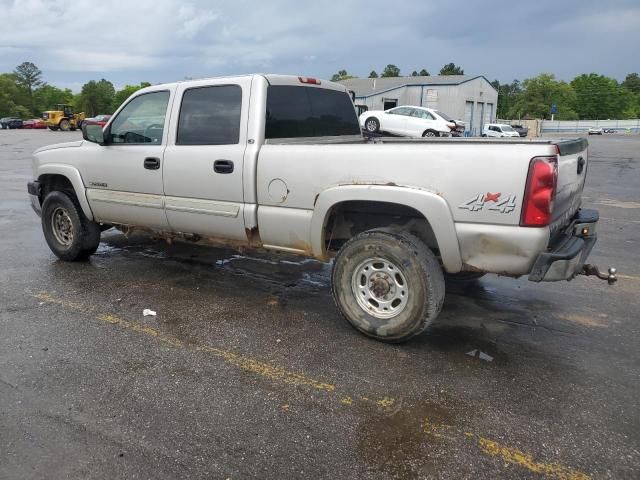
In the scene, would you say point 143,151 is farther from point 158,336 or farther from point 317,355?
point 317,355

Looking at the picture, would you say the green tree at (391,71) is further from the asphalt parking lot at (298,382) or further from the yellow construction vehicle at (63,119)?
the asphalt parking lot at (298,382)

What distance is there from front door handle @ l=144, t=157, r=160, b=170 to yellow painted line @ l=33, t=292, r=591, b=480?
142cm

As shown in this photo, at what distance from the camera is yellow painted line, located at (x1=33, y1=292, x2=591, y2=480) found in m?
2.58

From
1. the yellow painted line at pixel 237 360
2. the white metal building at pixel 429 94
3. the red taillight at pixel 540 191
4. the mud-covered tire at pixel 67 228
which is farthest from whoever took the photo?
the white metal building at pixel 429 94

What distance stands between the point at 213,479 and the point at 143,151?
3514mm

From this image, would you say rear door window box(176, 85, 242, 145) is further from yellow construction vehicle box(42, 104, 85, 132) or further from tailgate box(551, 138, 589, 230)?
yellow construction vehicle box(42, 104, 85, 132)

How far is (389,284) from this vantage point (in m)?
3.86

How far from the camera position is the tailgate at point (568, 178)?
3.50 m

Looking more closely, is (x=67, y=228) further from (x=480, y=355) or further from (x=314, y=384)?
(x=480, y=355)

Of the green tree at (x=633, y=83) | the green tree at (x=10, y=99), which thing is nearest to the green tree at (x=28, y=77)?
the green tree at (x=10, y=99)

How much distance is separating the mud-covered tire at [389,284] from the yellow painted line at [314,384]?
70 cm

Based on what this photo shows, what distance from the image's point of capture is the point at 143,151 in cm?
508

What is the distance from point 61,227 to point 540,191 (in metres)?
5.33

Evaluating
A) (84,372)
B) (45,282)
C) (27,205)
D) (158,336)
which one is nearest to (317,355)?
(158,336)
